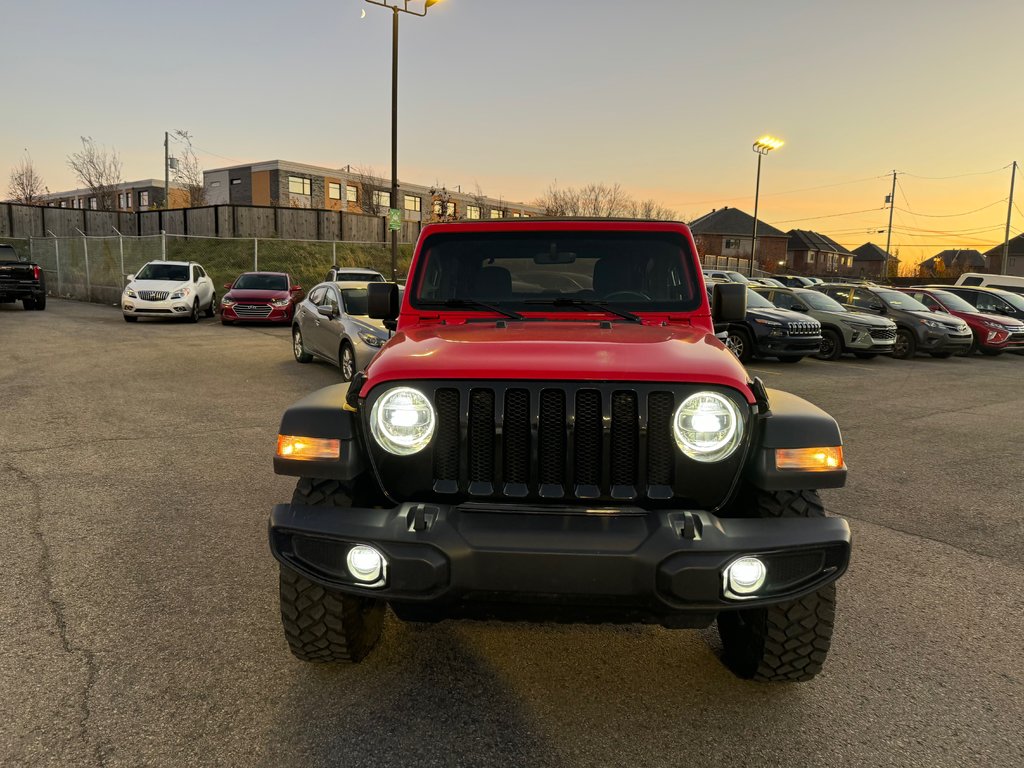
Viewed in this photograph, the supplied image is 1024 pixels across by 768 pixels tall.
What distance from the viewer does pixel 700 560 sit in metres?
2.24

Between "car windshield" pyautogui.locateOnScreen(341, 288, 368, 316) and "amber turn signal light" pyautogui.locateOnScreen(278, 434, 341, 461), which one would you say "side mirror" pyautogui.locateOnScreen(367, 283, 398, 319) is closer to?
"amber turn signal light" pyautogui.locateOnScreen(278, 434, 341, 461)

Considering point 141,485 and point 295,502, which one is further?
point 141,485

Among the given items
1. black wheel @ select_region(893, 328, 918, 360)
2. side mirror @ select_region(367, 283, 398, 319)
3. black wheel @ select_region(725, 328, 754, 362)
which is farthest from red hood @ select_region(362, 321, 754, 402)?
black wheel @ select_region(893, 328, 918, 360)

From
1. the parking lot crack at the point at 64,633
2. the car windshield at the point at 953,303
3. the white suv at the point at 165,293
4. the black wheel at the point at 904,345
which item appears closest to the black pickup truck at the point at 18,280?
the white suv at the point at 165,293

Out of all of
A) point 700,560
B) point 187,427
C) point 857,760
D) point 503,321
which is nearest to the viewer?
point 700,560

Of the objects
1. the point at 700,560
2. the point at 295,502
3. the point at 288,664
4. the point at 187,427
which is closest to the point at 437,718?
the point at 288,664

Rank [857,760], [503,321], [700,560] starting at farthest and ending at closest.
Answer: [503,321], [857,760], [700,560]

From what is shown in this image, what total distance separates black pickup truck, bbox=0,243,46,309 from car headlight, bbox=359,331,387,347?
1659 centimetres

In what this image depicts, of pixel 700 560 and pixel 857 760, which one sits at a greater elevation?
pixel 700 560

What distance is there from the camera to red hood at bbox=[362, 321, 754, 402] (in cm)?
246

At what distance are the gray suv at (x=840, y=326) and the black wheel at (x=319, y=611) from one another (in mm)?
13886

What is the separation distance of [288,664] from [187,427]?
4.97 meters

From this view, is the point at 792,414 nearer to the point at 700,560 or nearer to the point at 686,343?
the point at 686,343

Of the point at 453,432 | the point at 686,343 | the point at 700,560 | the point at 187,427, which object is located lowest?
the point at 187,427
